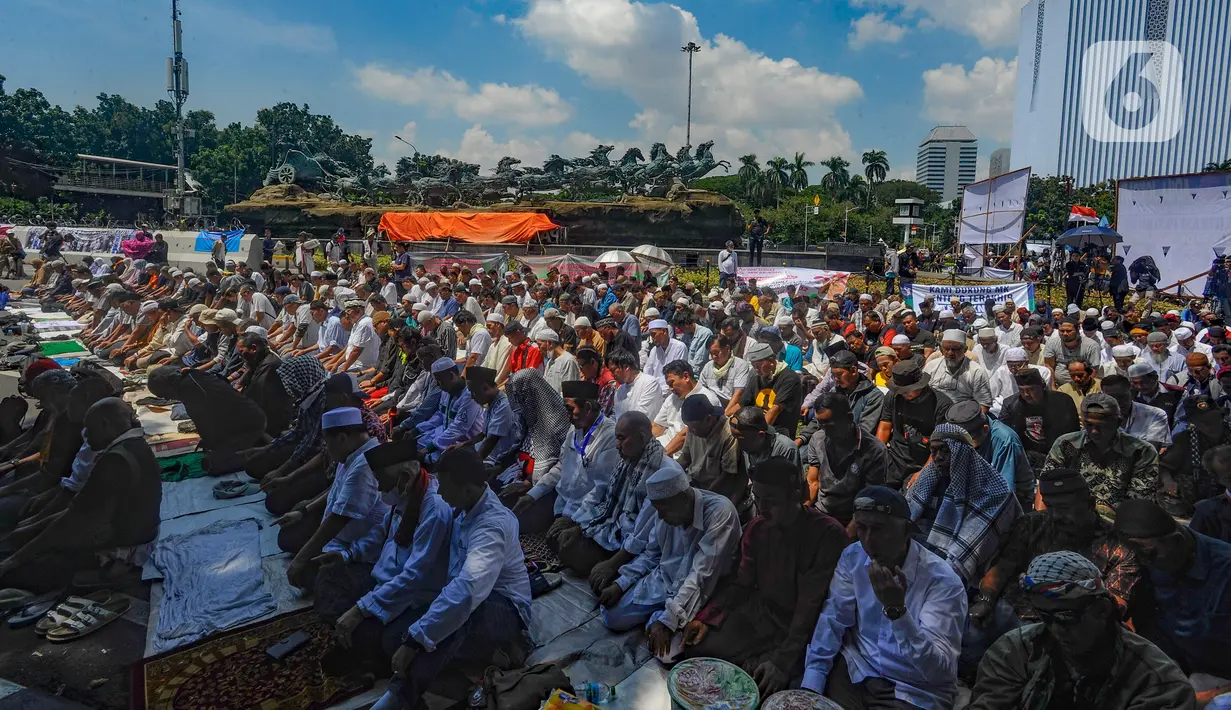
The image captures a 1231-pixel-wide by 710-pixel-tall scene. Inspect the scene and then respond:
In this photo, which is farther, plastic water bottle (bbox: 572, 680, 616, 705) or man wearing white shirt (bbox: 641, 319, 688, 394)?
man wearing white shirt (bbox: 641, 319, 688, 394)

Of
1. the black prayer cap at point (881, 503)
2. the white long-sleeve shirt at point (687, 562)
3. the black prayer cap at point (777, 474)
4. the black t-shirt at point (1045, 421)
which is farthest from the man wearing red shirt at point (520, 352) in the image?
the black prayer cap at point (881, 503)

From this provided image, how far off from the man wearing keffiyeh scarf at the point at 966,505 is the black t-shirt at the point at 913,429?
3.92 ft

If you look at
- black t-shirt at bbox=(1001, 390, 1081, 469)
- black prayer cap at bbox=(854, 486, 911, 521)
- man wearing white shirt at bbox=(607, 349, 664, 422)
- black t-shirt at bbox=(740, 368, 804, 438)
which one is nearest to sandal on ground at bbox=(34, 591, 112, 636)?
man wearing white shirt at bbox=(607, 349, 664, 422)

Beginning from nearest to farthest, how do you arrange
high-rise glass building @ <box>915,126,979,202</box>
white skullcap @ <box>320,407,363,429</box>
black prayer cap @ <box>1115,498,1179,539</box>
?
black prayer cap @ <box>1115,498,1179,539</box>
white skullcap @ <box>320,407,363,429</box>
high-rise glass building @ <box>915,126,979,202</box>

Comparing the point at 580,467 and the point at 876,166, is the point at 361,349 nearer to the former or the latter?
the point at 580,467

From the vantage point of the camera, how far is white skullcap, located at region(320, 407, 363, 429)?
4410mm

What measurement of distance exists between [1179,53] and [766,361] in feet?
319

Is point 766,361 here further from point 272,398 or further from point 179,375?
point 179,375

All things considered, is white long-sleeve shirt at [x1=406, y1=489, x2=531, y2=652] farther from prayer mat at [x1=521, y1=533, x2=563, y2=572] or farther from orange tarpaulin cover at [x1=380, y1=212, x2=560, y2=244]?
orange tarpaulin cover at [x1=380, y1=212, x2=560, y2=244]

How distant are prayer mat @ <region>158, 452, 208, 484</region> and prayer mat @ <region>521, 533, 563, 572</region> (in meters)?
3.54

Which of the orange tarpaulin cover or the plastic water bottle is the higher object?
the orange tarpaulin cover

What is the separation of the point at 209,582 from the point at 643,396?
12.2 ft

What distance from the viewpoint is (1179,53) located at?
7806 centimetres

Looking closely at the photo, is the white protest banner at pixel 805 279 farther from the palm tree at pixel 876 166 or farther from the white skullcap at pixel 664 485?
the palm tree at pixel 876 166
